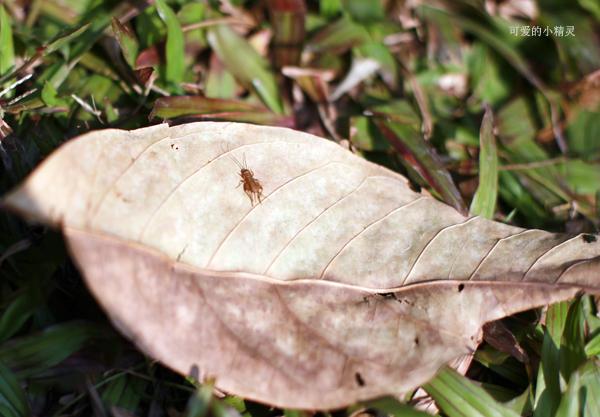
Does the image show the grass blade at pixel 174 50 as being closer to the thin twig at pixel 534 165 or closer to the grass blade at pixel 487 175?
the grass blade at pixel 487 175

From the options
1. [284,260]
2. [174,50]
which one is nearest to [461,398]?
[284,260]

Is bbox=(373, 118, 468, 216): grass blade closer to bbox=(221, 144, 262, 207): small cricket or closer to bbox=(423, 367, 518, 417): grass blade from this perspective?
bbox=(423, 367, 518, 417): grass blade

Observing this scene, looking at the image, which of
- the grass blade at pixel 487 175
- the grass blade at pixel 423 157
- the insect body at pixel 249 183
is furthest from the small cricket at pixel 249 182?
the grass blade at pixel 487 175

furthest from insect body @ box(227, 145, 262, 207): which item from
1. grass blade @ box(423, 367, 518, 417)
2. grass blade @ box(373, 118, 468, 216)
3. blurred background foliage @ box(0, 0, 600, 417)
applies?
grass blade @ box(423, 367, 518, 417)

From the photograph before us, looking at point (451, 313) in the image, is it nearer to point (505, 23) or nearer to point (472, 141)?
point (472, 141)

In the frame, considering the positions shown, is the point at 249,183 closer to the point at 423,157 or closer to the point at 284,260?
the point at 284,260

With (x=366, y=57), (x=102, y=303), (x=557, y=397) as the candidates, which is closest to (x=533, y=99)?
(x=366, y=57)
